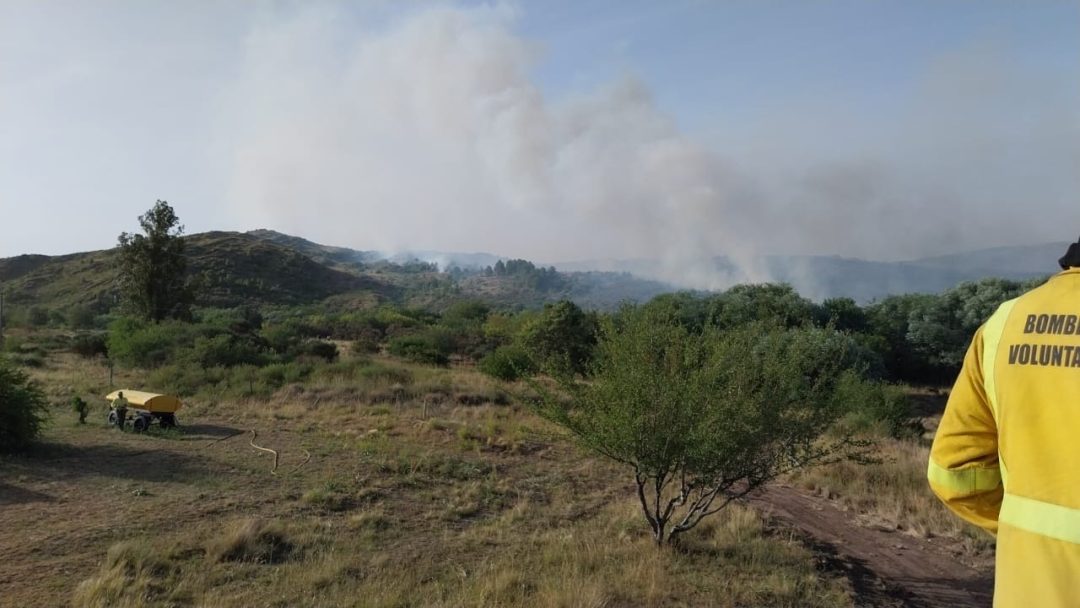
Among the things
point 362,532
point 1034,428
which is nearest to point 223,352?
point 362,532

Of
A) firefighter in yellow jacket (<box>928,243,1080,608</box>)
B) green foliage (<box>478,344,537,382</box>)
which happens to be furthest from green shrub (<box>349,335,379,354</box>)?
firefighter in yellow jacket (<box>928,243,1080,608</box>)

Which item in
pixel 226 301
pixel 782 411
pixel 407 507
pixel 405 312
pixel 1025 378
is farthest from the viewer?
pixel 226 301

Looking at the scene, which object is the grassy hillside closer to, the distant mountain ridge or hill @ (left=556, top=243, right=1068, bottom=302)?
the distant mountain ridge

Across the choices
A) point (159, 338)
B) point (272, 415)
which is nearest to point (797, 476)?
point (272, 415)

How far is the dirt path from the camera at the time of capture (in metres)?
7.12

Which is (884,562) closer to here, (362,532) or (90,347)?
(362,532)

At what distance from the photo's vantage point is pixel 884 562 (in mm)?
8297

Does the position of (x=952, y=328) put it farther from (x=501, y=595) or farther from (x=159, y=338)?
(x=159, y=338)

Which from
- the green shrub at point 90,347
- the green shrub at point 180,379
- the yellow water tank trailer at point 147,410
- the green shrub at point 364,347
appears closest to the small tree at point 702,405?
the yellow water tank trailer at point 147,410

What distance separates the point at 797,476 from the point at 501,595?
8573 millimetres

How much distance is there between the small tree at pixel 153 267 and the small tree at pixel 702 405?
30399mm

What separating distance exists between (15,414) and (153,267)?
22.1m

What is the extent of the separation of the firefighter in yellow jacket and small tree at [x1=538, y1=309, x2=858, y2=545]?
17.0 ft

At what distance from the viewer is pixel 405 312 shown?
55938 mm
